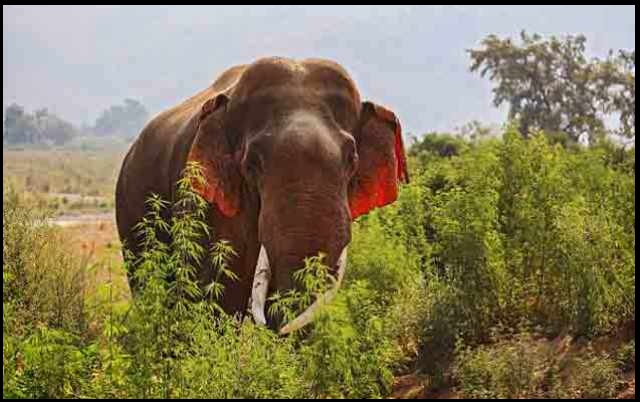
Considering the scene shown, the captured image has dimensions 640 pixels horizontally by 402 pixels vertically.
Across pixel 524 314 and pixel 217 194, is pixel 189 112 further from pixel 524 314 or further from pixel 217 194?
pixel 524 314

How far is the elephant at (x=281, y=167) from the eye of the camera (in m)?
6.36

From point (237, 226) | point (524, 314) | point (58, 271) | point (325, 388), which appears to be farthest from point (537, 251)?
point (325, 388)

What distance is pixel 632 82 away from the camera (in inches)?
1522

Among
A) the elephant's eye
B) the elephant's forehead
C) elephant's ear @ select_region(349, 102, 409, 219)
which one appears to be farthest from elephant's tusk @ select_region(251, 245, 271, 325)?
elephant's ear @ select_region(349, 102, 409, 219)

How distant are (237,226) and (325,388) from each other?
2.69m

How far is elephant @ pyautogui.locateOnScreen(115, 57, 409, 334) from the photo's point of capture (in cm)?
636

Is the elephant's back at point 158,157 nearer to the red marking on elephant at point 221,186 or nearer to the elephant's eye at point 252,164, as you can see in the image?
the red marking on elephant at point 221,186

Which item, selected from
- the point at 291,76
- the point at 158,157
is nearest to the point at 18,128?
the point at 158,157

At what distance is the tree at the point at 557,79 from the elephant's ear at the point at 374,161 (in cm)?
3062

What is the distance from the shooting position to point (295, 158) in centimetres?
653

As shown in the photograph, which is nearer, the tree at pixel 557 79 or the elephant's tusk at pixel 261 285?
the elephant's tusk at pixel 261 285

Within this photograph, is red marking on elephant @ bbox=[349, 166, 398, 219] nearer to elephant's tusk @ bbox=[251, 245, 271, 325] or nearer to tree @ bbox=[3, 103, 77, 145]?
elephant's tusk @ bbox=[251, 245, 271, 325]

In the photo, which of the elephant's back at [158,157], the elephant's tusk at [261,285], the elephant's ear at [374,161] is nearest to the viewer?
the elephant's tusk at [261,285]

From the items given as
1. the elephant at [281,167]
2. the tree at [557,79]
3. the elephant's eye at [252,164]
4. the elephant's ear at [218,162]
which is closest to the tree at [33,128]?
Answer: the tree at [557,79]
